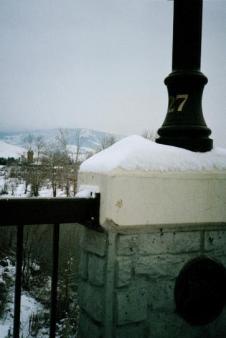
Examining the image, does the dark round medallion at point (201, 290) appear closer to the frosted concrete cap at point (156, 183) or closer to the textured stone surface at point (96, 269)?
the frosted concrete cap at point (156, 183)

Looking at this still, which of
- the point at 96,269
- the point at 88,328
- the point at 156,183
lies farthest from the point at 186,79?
the point at 88,328

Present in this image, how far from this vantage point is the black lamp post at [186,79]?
6.45 ft

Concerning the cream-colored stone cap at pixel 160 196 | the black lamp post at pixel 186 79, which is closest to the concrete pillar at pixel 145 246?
the cream-colored stone cap at pixel 160 196

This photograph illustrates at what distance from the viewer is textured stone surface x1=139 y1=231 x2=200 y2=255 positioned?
1.68 meters

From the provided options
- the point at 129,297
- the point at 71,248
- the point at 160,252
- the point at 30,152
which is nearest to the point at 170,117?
the point at 160,252

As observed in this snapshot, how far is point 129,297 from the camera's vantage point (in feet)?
5.39

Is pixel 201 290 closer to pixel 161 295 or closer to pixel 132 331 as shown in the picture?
pixel 161 295

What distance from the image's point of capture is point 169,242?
5.71ft

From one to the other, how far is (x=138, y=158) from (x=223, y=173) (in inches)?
21.3

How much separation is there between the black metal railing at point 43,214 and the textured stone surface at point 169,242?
0.28 m

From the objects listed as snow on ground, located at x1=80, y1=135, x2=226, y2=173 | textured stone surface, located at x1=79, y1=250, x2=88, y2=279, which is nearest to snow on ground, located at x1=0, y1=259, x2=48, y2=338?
textured stone surface, located at x1=79, y1=250, x2=88, y2=279

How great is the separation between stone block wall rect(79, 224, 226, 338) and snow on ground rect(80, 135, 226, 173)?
330mm

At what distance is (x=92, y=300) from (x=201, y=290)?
63cm

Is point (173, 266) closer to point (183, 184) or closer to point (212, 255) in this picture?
point (212, 255)
